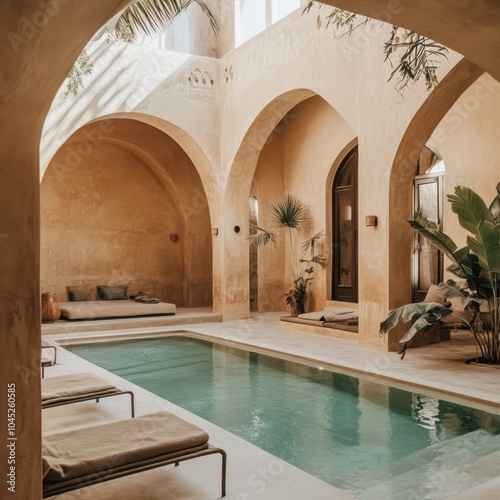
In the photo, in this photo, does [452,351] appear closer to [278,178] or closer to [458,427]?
[458,427]

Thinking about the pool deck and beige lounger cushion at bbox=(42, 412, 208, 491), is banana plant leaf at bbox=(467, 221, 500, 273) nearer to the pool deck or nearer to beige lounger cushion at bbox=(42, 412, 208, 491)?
the pool deck

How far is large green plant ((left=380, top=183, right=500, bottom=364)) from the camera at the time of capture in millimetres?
7230

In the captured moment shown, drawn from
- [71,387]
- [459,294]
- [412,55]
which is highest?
[412,55]

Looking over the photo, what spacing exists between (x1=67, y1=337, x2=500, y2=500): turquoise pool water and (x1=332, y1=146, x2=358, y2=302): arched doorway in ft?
18.3

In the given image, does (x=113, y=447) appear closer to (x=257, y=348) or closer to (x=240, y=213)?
(x=257, y=348)

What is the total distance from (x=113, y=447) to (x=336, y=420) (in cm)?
290

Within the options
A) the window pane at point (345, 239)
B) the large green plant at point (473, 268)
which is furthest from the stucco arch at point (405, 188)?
the window pane at point (345, 239)

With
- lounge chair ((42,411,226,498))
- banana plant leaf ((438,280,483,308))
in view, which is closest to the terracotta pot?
banana plant leaf ((438,280,483,308))

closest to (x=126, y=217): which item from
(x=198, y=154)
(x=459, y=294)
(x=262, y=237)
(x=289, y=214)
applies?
(x=198, y=154)

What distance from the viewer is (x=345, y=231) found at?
14273 mm

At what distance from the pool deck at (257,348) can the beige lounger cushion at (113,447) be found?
0.29 meters

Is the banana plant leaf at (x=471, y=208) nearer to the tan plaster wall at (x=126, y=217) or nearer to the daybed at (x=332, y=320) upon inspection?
the daybed at (x=332, y=320)

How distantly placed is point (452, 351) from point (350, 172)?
622 cm

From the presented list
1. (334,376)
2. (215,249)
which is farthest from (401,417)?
(215,249)
